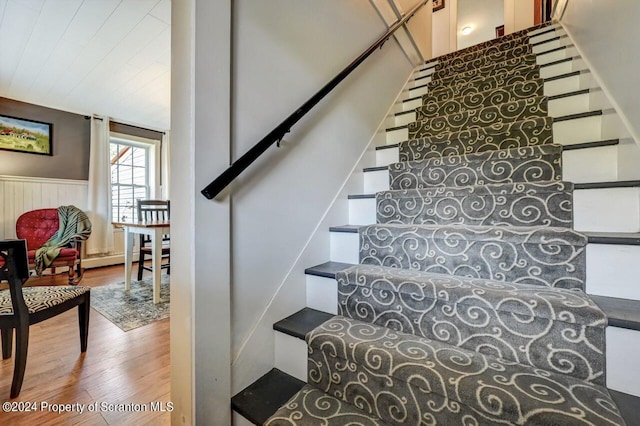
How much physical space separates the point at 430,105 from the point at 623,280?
5.69 ft

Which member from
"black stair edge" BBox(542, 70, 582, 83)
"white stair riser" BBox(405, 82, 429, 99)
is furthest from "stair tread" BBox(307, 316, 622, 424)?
"white stair riser" BBox(405, 82, 429, 99)

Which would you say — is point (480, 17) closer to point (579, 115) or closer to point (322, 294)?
point (579, 115)

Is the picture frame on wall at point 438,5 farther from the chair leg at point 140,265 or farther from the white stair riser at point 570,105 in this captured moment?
the chair leg at point 140,265

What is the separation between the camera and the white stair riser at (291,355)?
37.8 inches

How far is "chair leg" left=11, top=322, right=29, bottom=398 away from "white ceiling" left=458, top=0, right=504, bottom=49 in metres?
A: 7.19

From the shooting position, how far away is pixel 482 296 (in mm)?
818

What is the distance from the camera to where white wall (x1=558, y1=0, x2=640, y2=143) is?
3.24 feet

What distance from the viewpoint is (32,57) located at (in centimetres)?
254

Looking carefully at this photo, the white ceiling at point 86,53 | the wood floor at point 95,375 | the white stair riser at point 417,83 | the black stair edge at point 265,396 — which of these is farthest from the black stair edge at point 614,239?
the white ceiling at point 86,53

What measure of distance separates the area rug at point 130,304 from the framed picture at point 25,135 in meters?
2.34

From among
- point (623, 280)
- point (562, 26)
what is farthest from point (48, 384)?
point (562, 26)

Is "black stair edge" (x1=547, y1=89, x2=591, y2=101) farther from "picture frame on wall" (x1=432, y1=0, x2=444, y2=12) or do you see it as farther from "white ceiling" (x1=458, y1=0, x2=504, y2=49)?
"white ceiling" (x1=458, y1=0, x2=504, y2=49)

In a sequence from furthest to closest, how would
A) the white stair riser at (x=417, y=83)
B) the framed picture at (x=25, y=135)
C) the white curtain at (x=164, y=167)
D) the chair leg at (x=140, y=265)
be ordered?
the white curtain at (x=164, y=167) → the framed picture at (x=25, y=135) → the chair leg at (x=140, y=265) → the white stair riser at (x=417, y=83)

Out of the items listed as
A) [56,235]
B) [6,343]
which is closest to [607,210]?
[6,343]
